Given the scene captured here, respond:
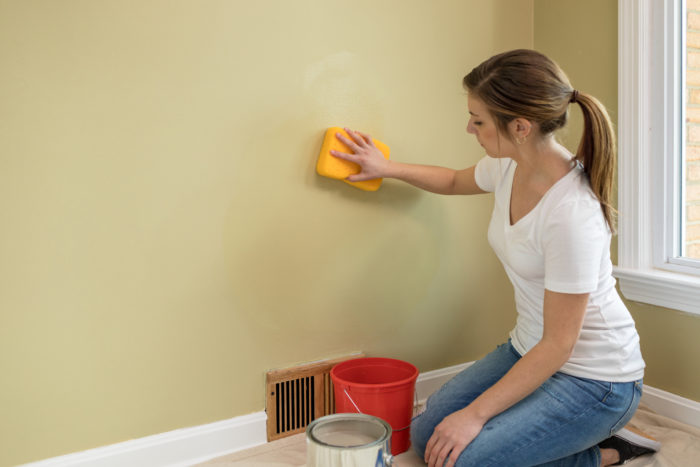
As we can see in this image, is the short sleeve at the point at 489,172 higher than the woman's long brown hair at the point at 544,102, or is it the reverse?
the woman's long brown hair at the point at 544,102

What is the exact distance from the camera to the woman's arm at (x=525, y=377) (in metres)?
1.20

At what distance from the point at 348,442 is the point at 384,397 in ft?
1.08

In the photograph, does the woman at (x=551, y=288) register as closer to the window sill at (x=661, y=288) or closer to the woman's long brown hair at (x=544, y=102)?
the woman's long brown hair at (x=544, y=102)

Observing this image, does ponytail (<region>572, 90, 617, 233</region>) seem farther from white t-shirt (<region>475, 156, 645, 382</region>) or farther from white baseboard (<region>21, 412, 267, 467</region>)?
white baseboard (<region>21, 412, 267, 467</region>)

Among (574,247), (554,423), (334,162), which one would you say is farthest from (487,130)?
(554,423)

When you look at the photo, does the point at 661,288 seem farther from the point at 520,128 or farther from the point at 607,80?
the point at 520,128

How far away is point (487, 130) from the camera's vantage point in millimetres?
1306

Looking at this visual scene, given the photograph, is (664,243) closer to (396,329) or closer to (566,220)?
(566,220)

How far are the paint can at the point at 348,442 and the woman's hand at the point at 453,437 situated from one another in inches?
7.3

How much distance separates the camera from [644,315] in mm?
1765

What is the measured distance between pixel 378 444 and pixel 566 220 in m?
0.61

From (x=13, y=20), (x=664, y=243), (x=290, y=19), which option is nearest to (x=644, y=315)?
(x=664, y=243)

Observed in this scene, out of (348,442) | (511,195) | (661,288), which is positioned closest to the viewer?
(348,442)

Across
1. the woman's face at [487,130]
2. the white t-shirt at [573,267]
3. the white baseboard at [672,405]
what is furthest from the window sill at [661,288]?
the woman's face at [487,130]
